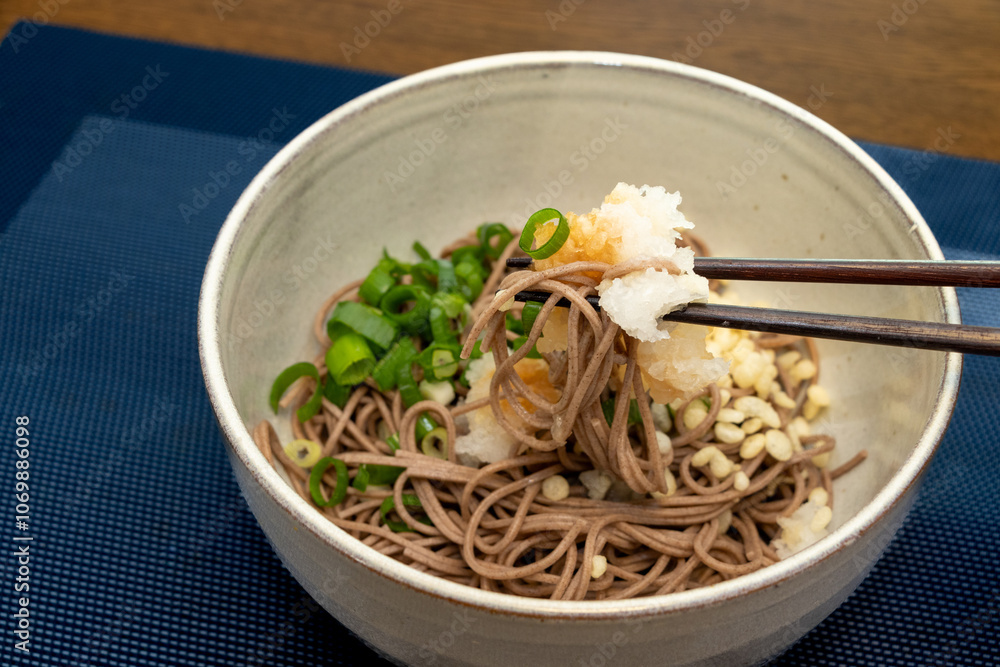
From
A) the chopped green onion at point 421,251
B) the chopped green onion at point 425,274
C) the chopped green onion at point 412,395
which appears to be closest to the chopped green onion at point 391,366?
the chopped green onion at point 412,395

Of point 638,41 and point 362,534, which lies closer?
point 362,534

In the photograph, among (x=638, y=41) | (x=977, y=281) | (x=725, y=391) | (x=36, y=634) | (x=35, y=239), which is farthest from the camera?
(x=638, y=41)

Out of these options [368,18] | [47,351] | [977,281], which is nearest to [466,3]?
[368,18]

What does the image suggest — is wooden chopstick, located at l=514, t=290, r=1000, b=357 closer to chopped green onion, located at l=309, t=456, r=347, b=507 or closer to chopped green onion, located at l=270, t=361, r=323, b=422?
chopped green onion, located at l=309, t=456, r=347, b=507

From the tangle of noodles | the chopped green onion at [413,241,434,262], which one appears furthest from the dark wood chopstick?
the chopped green onion at [413,241,434,262]

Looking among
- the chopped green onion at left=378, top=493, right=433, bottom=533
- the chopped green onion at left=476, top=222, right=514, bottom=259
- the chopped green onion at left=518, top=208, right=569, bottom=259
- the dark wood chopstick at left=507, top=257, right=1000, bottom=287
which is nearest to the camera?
the dark wood chopstick at left=507, top=257, right=1000, bottom=287

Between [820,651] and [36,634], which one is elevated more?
[820,651]

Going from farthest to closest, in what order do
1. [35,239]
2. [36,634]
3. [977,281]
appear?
1. [35,239]
2. [36,634]
3. [977,281]

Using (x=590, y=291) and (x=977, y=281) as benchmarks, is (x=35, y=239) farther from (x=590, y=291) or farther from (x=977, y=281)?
(x=977, y=281)
